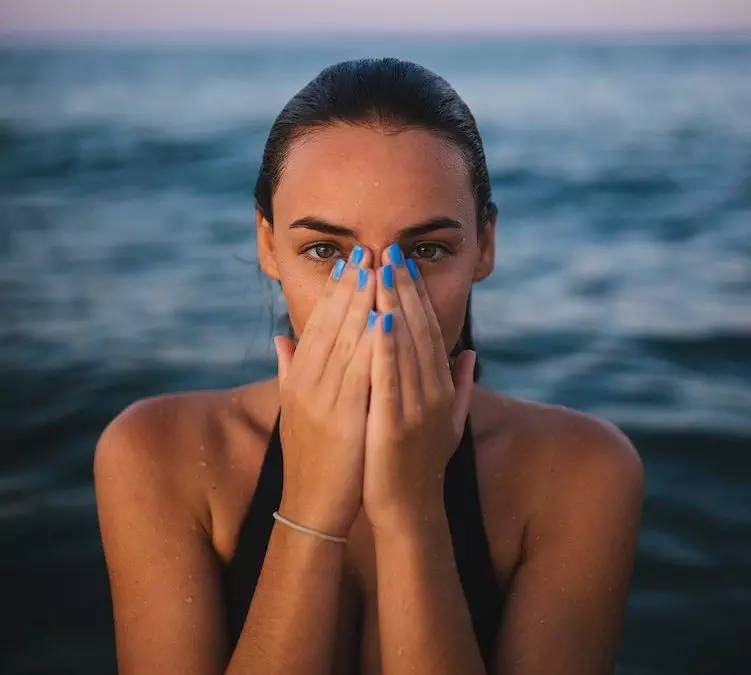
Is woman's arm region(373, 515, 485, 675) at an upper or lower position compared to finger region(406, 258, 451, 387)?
lower

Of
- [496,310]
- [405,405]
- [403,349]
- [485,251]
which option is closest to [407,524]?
[405,405]

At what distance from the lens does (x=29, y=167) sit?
1294 centimetres

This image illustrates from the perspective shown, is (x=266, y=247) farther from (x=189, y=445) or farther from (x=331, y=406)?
(x=331, y=406)

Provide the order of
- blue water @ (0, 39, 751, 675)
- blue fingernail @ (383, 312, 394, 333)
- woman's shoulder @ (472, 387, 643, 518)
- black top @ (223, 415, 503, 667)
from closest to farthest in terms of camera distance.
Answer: blue fingernail @ (383, 312, 394, 333)
black top @ (223, 415, 503, 667)
woman's shoulder @ (472, 387, 643, 518)
blue water @ (0, 39, 751, 675)

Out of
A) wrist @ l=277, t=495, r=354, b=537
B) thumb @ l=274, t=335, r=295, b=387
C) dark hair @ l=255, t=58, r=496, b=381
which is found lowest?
wrist @ l=277, t=495, r=354, b=537

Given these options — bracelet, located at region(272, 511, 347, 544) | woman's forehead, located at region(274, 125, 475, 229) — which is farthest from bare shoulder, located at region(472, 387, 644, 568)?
woman's forehead, located at region(274, 125, 475, 229)

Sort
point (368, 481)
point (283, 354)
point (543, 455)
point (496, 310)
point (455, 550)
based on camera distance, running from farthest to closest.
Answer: point (496, 310) < point (543, 455) < point (455, 550) < point (283, 354) < point (368, 481)

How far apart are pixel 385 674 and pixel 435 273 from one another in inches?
38.0

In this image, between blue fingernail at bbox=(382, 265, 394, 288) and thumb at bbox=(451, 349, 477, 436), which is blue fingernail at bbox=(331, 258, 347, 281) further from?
thumb at bbox=(451, 349, 477, 436)

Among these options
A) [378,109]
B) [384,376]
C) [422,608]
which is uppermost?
[378,109]

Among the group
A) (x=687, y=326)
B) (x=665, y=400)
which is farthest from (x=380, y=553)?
(x=687, y=326)

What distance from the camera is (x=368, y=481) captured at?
223 cm

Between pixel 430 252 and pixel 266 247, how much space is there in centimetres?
57

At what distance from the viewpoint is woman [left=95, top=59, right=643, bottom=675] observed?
2.18 meters
